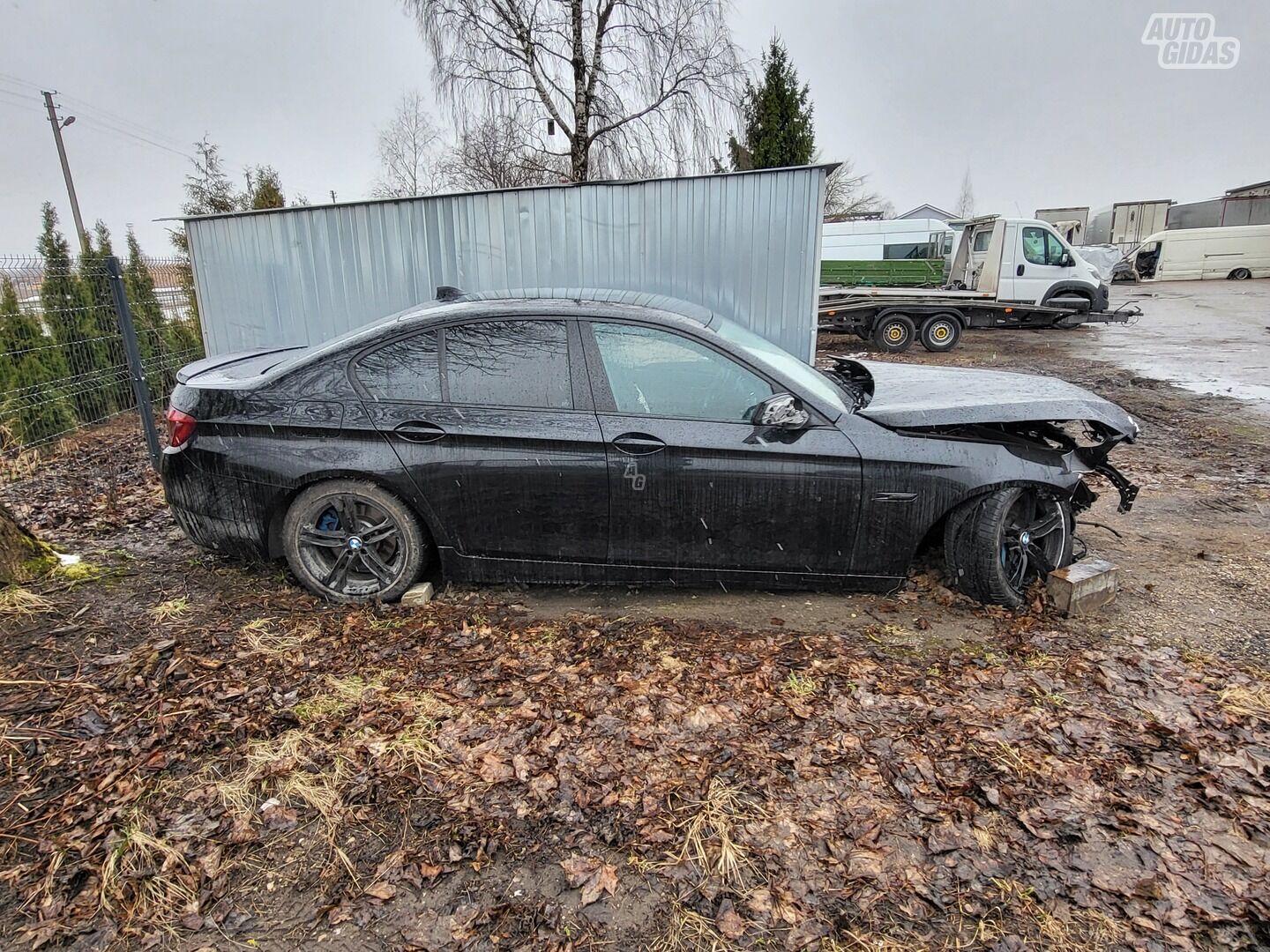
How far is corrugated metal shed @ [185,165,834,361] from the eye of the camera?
714 centimetres

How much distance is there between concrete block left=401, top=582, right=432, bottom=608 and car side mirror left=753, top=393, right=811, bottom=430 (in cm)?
182

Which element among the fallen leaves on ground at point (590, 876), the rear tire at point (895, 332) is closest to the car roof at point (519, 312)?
the fallen leaves on ground at point (590, 876)

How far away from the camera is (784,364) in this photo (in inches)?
145

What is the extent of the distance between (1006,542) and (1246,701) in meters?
1.04

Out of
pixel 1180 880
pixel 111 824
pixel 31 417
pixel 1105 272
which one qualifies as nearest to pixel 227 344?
pixel 31 417

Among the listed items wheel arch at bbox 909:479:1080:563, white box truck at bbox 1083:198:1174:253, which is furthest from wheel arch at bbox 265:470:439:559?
white box truck at bbox 1083:198:1174:253

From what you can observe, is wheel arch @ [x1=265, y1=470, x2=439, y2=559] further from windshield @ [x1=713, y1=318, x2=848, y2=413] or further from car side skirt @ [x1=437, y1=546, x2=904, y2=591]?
windshield @ [x1=713, y1=318, x2=848, y2=413]

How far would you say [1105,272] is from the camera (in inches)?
1008

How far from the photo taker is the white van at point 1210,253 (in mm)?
29109

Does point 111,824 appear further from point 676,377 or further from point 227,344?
point 227,344

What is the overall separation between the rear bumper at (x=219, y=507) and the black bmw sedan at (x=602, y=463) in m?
0.01

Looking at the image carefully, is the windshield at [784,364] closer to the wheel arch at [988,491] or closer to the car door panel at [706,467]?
the car door panel at [706,467]

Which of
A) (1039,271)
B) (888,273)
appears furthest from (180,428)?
(888,273)

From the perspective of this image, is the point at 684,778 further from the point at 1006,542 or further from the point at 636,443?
the point at 1006,542
